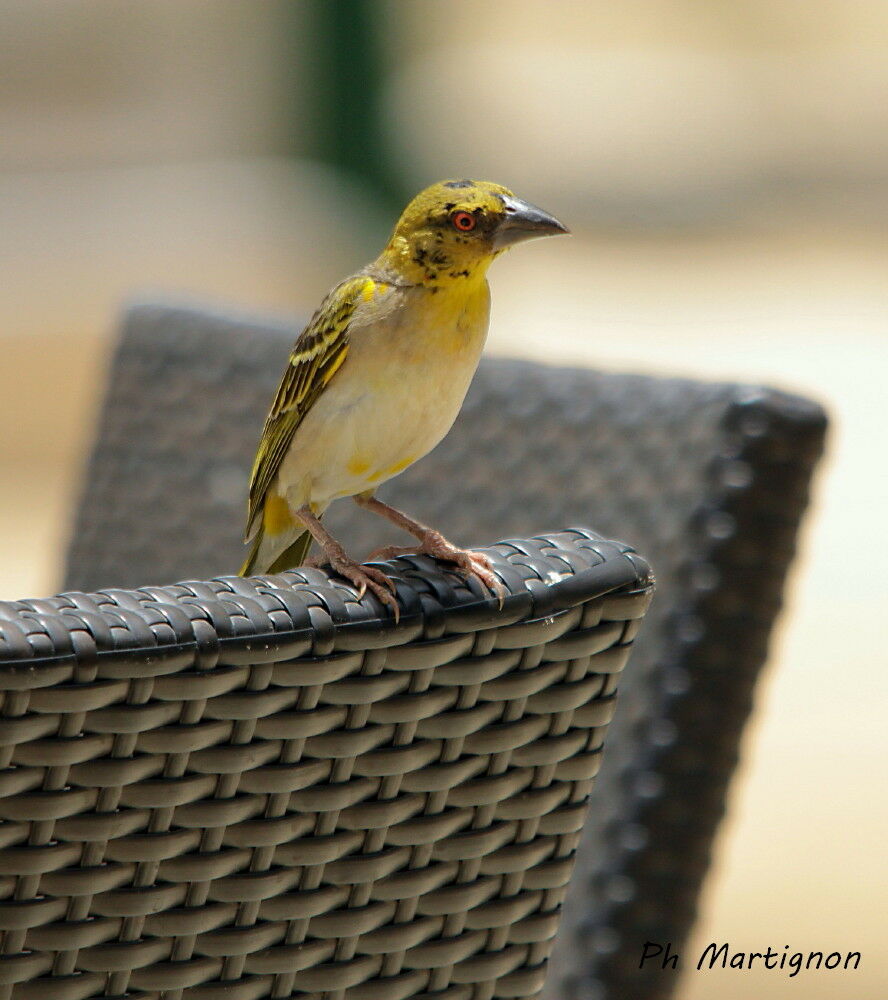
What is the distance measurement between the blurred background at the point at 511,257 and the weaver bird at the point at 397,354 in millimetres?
1114

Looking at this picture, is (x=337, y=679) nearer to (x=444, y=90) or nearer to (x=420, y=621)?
(x=420, y=621)

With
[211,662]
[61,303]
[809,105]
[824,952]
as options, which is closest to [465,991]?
[211,662]

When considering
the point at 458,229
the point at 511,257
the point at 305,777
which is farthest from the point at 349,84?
the point at 305,777

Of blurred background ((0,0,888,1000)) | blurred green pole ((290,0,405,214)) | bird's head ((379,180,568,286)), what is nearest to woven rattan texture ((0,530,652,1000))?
bird's head ((379,180,568,286))

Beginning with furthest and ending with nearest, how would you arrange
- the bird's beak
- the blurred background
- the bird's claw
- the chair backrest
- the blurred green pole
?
the blurred green pole < the blurred background < the chair backrest < the bird's beak < the bird's claw

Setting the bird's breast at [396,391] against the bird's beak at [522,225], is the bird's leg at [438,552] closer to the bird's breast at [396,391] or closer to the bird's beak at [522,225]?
the bird's breast at [396,391]

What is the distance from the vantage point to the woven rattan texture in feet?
4.33

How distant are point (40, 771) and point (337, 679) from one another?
0.95ft

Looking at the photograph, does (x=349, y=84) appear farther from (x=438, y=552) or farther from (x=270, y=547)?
(x=438, y=552)

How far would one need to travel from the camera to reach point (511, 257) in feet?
35.5

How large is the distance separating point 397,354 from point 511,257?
8.81 m

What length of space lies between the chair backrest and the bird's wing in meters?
0.41

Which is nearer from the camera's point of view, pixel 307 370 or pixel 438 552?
pixel 438 552

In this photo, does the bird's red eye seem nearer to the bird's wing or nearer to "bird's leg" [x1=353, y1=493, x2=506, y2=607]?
the bird's wing
